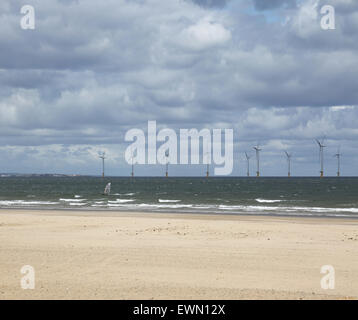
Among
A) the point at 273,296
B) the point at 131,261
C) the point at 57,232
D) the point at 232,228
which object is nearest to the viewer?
the point at 273,296

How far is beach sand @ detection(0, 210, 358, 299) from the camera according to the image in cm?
1140

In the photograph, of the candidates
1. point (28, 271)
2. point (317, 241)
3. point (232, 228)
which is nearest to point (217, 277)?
point (28, 271)

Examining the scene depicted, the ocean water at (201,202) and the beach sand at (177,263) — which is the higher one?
the beach sand at (177,263)

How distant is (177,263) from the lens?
1488cm

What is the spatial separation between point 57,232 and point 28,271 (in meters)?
10.3

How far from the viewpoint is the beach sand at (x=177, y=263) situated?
1140cm

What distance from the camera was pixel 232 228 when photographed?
2545cm

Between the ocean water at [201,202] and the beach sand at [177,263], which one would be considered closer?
the beach sand at [177,263]

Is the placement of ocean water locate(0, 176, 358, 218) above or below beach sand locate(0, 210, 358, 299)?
below

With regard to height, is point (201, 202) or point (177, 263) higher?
point (177, 263)

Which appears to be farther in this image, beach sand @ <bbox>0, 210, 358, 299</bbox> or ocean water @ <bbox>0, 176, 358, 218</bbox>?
ocean water @ <bbox>0, 176, 358, 218</bbox>

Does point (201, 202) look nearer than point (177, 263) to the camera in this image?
No
